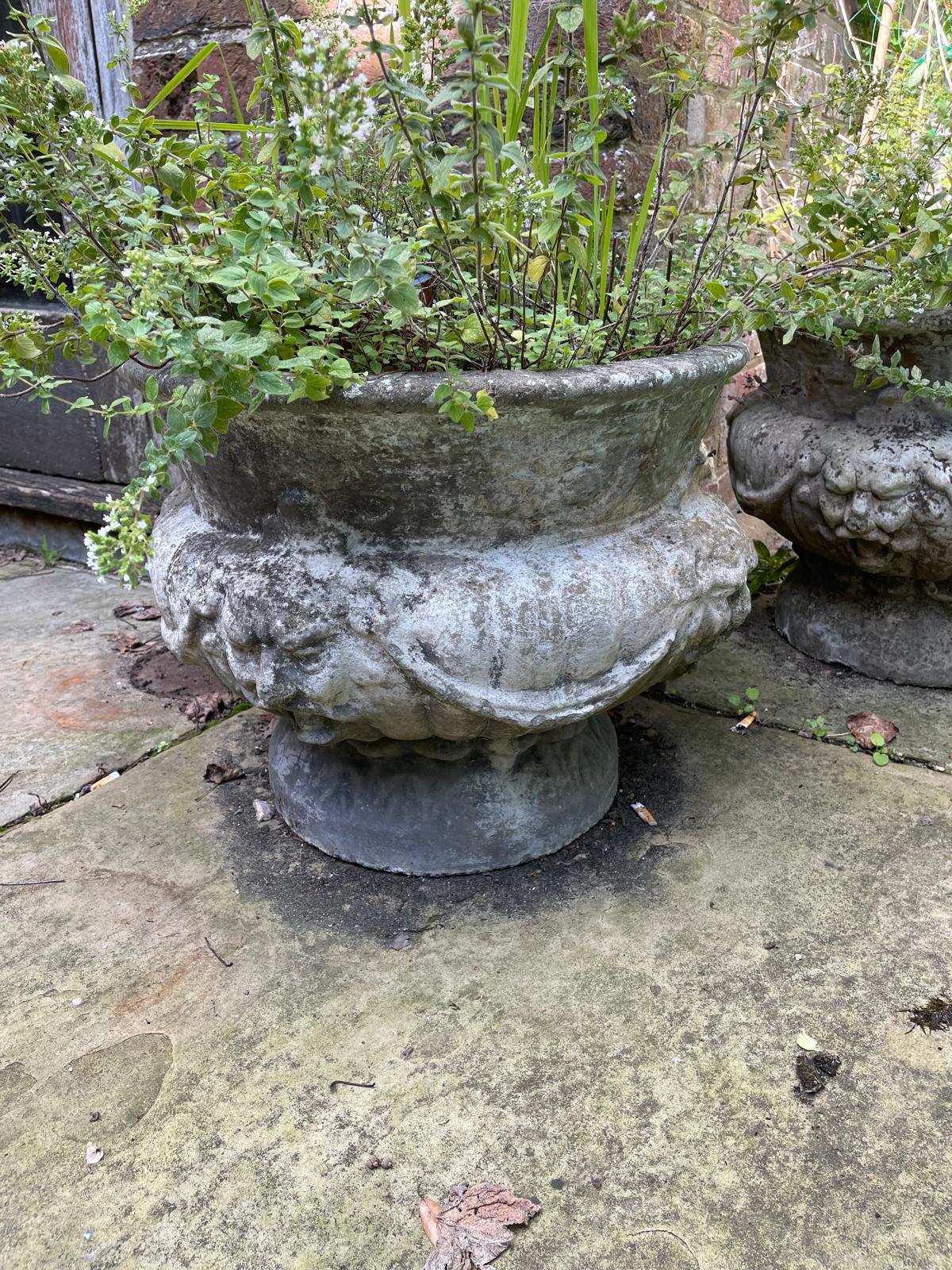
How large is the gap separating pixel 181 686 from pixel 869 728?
1718 mm

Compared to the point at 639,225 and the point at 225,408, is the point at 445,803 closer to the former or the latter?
the point at 225,408

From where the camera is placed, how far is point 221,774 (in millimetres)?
1973

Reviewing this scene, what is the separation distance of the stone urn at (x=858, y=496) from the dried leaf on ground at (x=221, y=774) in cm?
146

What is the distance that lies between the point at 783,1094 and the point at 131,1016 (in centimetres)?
93

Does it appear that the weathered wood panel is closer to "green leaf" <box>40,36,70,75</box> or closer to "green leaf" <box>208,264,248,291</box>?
"green leaf" <box>40,36,70,75</box>

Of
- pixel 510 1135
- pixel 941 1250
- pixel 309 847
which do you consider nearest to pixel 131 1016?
pixel 309 847

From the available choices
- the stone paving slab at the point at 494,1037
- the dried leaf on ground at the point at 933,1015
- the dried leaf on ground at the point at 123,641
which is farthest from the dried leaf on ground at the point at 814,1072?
the dried leaf on ground at the point at 123,641

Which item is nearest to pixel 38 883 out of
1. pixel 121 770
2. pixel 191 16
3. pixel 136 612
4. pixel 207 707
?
pixel 121 770

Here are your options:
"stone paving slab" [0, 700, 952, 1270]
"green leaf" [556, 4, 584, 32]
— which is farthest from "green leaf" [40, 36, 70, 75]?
"stone paving slab" [0, 700, 952, 1270]

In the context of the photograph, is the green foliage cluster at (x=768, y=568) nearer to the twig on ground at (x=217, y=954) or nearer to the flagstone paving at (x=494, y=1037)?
the flagstone paving at (x=494, y=1037)

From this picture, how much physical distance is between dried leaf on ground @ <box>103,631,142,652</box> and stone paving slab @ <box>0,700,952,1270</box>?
2.67 ft

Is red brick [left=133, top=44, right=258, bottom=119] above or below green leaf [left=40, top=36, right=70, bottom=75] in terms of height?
above

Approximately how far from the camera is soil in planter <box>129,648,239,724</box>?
7.45ft

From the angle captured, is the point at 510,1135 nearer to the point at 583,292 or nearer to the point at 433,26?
the point at 583,292
